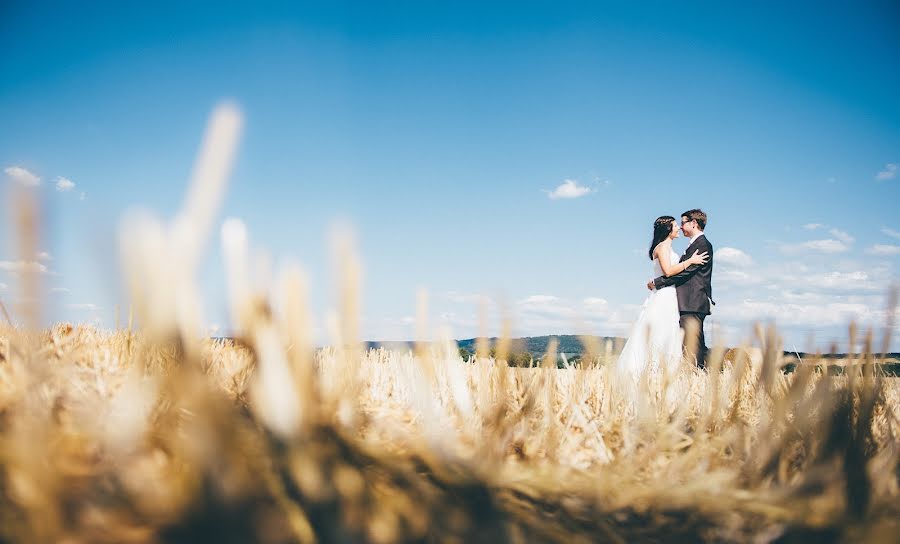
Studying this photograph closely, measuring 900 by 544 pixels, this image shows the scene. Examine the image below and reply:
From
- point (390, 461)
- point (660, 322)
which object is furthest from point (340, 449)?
point (660, 322)

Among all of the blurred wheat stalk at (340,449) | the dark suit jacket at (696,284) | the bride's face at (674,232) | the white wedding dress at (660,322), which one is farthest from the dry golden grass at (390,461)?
the bride's face at (674,232)

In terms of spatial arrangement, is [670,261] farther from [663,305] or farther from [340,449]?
[340,449]

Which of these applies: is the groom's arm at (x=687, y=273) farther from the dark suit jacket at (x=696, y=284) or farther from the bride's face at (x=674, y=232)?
the bride's face at (x=674, y=232)

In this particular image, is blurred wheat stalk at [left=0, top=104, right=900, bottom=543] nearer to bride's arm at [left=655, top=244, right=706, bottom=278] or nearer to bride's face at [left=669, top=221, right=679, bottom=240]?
bride's arm at [left=655, top=244, right=706, bottom=278]

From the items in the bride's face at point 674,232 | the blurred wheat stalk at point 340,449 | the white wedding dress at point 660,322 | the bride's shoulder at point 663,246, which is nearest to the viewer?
the blurred wheat stalk at point 340,449

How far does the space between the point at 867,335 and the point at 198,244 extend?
224 cm

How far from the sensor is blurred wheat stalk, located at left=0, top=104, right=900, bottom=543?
2.86 feet

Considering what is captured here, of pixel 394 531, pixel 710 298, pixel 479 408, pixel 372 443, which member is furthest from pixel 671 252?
pixel 394 531

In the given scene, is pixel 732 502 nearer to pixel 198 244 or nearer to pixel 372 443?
pixel 372 443

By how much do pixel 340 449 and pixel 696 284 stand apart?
256 inches

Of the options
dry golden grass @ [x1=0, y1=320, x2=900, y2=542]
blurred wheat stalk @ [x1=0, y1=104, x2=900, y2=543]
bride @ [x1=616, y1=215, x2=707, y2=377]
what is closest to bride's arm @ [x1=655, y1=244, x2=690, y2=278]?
bride @ [x1=616, y1=215, x2=707, y2=377]

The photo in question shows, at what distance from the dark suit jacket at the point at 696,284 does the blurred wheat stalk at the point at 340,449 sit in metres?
4.76

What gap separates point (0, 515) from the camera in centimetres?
87

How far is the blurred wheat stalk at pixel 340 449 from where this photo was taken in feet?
2.86
